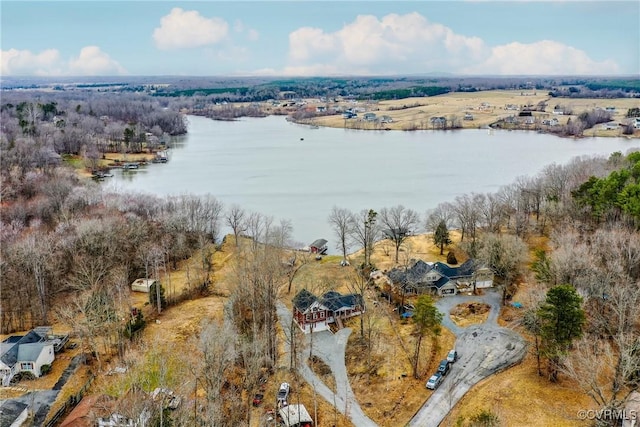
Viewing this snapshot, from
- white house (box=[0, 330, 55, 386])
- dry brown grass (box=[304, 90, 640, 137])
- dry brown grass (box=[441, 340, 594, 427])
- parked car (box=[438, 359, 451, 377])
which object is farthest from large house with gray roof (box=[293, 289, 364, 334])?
dry brown grass (box=[304, 90, 640, 137])

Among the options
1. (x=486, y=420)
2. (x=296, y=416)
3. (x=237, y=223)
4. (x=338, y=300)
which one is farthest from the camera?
(x=237, y=223)

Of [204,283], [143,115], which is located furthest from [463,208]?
[143,115]

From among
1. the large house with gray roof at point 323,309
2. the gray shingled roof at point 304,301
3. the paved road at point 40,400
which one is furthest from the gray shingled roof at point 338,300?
the paved road at point 40,400

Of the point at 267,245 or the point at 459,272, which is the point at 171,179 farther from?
the point at 459,272

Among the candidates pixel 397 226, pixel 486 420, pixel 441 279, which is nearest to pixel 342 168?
pixel 397 226

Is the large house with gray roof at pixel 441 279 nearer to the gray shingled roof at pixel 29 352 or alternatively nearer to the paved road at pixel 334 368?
the paved road at pixel 334 368

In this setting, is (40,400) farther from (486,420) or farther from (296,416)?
(486,420)
